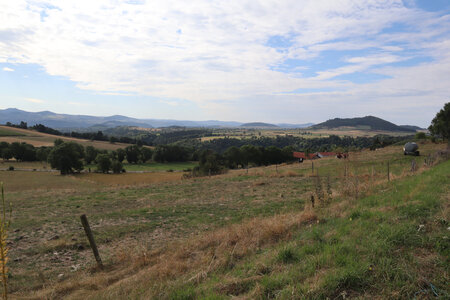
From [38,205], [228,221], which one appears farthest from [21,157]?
[228,221]

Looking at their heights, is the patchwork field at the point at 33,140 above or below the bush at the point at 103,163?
above

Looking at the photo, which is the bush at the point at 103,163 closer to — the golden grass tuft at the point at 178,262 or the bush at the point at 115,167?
the bush at the point at 115,167

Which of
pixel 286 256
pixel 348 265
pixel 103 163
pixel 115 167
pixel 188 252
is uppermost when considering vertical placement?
pixel 348 265

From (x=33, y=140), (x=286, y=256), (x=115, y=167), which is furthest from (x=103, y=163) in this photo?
(x=286, y=256)

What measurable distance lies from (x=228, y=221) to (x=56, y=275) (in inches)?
262

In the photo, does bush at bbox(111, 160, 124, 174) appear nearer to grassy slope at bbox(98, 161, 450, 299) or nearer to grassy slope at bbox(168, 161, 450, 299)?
grassy slope at bbox(98, 161, 450, 299)

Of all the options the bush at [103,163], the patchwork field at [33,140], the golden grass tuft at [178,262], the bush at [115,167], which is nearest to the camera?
the golden grass tuft at [178,262]

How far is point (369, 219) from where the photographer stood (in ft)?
22.1

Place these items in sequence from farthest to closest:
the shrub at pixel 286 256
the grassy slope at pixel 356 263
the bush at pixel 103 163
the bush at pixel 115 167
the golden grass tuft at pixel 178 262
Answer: the bush at pixel 115 167, the bush at pixel 103 163, the golden grass tuft at pixel 178 262, the shrub at pixel 286 256, the grassy slope at pixel 356 263

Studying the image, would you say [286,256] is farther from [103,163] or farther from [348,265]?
[103,163]

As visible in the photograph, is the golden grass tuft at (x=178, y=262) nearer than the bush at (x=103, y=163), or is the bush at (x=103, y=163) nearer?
the golden grass tuft at (x=178, y=262)

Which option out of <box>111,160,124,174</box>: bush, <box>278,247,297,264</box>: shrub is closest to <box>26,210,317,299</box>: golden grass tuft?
<box>278,247,297,264</box>: shrub

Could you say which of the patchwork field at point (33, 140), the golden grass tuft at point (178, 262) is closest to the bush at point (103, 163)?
the patchwork field at point (33, 140)

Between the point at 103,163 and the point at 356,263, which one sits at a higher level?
the point at 356,263
